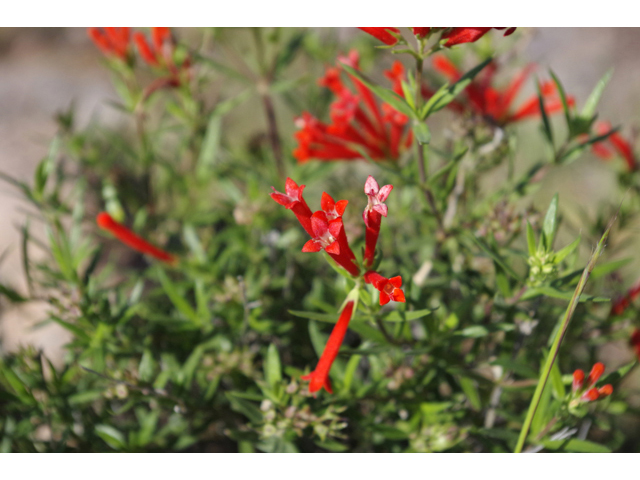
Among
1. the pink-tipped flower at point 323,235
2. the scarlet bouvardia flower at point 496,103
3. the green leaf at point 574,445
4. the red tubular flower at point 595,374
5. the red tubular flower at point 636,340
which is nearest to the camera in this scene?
the pink-tipped flower at point 323,235

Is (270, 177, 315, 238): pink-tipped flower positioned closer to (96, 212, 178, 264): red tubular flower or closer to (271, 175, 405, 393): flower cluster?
(271, 175, 405, 393): flower cluster

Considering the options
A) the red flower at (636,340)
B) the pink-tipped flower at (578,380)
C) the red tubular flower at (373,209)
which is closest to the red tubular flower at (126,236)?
the red tubular flower at (373,209)

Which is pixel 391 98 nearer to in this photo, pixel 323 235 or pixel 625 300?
pixel 323 235

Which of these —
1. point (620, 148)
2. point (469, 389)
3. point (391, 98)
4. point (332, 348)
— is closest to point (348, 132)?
point (391, 98)

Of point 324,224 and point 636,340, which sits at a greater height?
point 324,224

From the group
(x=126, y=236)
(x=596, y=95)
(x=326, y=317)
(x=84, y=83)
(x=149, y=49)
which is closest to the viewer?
(x=326, y=317)

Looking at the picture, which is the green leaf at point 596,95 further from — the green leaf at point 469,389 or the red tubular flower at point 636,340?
the green leaf at point 469,389
